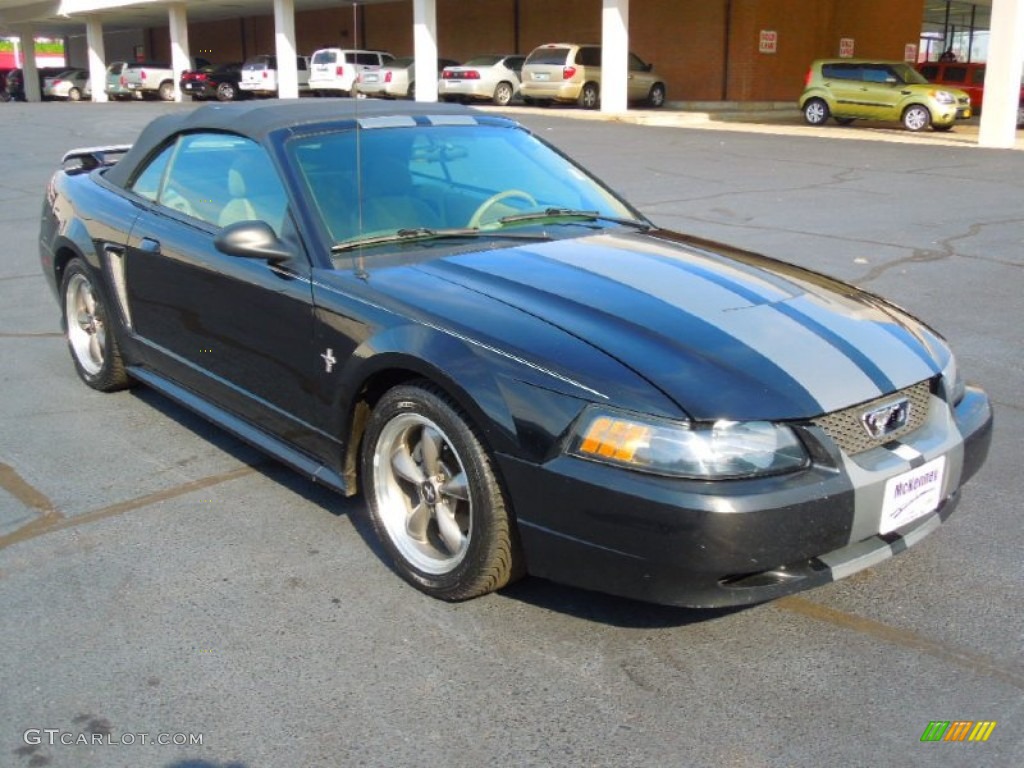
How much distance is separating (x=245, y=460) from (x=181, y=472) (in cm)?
28

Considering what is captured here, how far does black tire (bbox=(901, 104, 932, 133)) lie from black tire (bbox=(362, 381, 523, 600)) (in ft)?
74.5

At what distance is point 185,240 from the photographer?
4.50 meters

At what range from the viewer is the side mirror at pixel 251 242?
3.74m

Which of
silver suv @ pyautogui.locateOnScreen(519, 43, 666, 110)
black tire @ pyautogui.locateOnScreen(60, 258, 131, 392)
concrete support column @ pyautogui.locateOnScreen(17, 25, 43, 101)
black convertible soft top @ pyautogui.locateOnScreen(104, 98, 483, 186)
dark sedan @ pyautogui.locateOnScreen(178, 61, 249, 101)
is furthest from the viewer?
concrete support column @ pyautogui.locateOnScreen(17, 25, 43, 101)

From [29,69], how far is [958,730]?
53.5 metres

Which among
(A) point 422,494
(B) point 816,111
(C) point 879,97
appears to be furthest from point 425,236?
(B) point 816,111

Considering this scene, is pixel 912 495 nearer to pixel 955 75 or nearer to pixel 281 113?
pixel 281 113

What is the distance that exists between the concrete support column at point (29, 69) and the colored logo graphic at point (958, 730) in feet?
175

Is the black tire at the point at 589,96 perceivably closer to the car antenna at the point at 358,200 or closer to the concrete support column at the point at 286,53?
the concrete support column at the point at 286,53

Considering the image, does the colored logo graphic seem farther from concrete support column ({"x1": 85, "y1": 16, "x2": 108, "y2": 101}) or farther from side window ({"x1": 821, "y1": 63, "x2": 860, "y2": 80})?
concrete support column ({"x1": 85, "y1": 16, "x2": 108, "y2": 101})

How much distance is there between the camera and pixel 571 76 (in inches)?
1155

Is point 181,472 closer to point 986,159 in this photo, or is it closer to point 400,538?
point 400,538

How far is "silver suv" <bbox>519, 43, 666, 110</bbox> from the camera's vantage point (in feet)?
96.5

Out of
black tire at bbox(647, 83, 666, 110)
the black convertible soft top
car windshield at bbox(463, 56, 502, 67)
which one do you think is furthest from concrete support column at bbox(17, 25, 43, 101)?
the black convertible soft top
